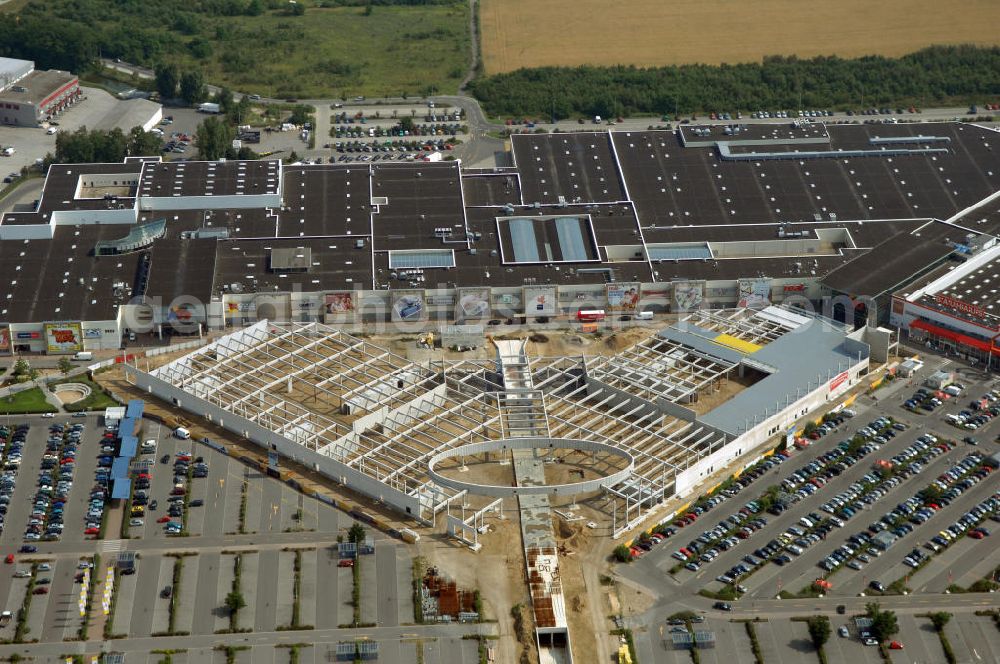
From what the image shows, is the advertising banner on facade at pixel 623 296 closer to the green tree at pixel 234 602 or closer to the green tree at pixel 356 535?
the green tree at pixel 356 535

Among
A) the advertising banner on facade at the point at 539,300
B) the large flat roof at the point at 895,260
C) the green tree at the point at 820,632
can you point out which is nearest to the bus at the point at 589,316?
the advertising banner on facade at the point at 539,300

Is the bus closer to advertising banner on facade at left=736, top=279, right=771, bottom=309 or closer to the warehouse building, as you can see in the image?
the warehouse building

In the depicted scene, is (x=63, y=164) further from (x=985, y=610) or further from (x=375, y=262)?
(x=985, y=610)

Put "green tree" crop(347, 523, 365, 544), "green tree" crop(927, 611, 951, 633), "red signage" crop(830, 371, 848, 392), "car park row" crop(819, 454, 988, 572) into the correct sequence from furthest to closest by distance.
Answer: "red signage" crop(830, 371, 848, 392) < "green tree" crop(347, 523, 365, 544) < "car park row" crop(819, 454, 988, 572) < "green tree" crop(927, 611, 951, 633)

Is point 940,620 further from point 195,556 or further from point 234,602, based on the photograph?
point 195,556

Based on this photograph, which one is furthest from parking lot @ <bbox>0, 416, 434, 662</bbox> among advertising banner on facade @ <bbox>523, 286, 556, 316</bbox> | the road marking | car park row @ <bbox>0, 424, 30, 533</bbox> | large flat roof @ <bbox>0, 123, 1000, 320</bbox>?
advertising banner on facade @ <bbox>523, 286, 556, 316</bbox>
